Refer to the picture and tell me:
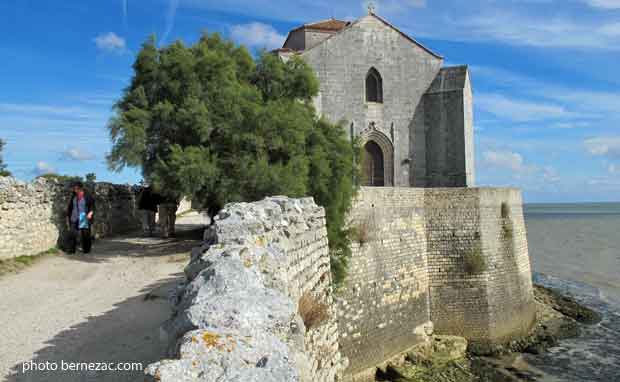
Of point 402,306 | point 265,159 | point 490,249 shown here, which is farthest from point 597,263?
point 265,159

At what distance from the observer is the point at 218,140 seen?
1313 centimetres

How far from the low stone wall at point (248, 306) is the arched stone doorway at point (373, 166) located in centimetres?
1759

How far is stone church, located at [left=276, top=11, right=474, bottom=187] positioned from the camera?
73.9 feet

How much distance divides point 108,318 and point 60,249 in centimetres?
636

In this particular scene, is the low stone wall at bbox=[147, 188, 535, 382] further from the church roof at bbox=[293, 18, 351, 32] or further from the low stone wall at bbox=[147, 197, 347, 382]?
the church roof at bbox=[293, 18, 351, 32]

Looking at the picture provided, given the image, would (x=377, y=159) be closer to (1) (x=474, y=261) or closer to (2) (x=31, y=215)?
(1) (x=474, y=261)

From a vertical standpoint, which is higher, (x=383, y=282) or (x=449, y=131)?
(x=449, y=131)

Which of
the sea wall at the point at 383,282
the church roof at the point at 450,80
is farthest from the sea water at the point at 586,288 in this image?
the church roof at the point at 450,80

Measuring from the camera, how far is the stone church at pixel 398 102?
2252cm

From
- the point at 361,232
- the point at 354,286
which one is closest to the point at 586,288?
the point at 361,232

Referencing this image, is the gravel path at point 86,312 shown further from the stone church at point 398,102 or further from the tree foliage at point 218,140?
the stone church at point 398,102

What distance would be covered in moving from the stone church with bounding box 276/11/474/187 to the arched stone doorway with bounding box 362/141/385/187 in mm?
45

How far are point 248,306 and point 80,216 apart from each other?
9678 millimetres

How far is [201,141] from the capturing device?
12.8m
